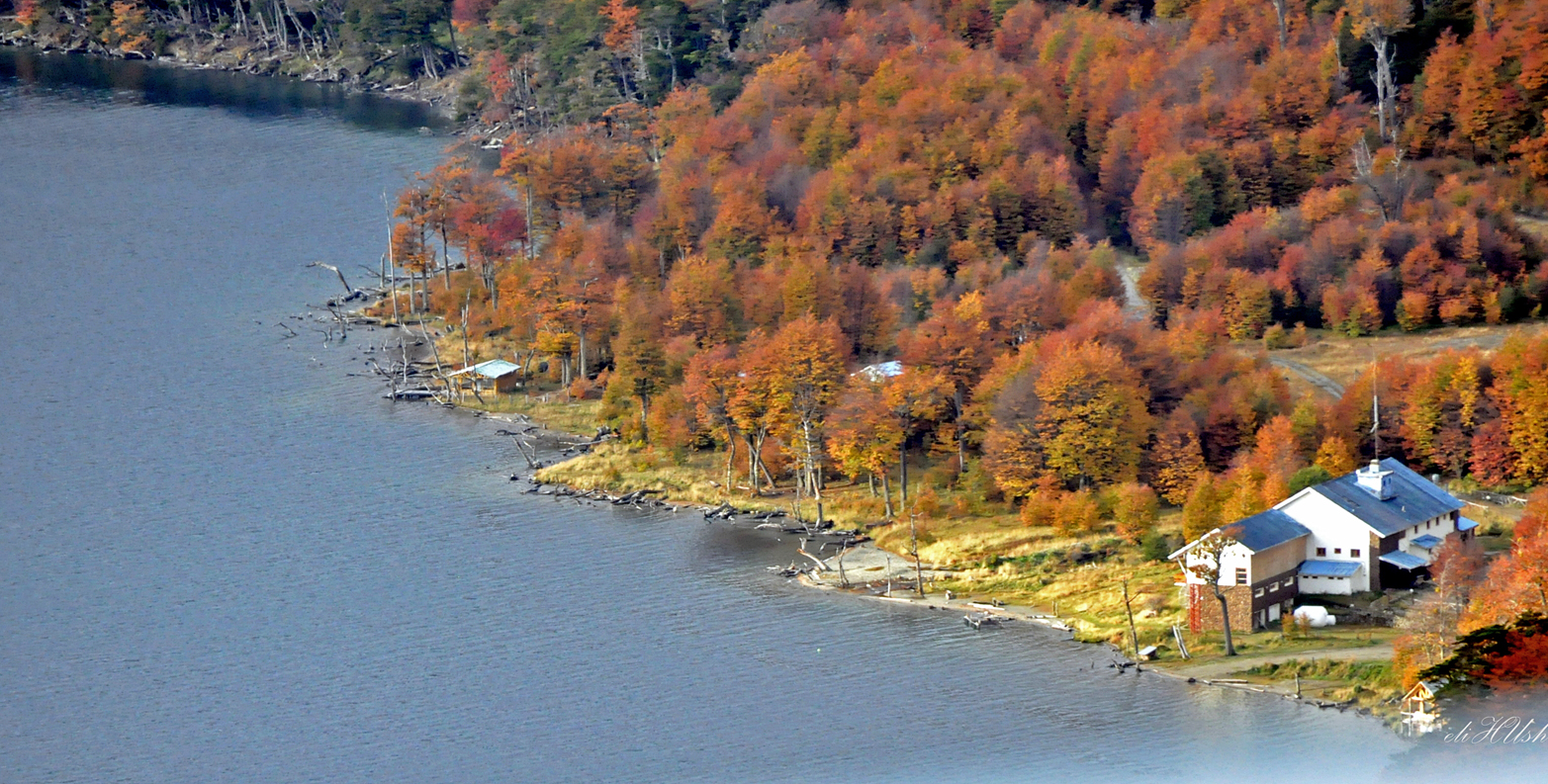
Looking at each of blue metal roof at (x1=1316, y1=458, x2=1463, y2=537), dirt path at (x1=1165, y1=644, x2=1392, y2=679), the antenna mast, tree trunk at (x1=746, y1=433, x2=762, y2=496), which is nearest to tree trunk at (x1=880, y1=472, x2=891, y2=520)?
tree trunk at (x1=746, y1=433, x2=762, y2=496)

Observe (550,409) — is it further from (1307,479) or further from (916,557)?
(1307,479)

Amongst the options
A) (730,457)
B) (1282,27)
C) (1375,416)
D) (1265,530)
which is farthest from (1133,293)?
(1265,530)

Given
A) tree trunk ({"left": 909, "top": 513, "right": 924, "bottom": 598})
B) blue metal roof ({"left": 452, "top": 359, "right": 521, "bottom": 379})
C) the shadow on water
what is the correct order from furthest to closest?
the shadow on water
blue metal roof ({"left": 452, "top": 359, "right": 521, "bottom": 379})
tree trunk ({"left": 909, "top": 513, "right": 924, "bottom": 598})

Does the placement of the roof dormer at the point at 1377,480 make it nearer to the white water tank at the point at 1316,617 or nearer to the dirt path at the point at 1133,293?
the white water tank at the point at 1316,617

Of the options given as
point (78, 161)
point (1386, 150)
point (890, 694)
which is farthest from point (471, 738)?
point (78, 161)

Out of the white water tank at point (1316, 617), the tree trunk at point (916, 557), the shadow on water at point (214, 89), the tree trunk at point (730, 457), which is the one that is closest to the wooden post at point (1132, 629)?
the white water tank at point (1316, 617)

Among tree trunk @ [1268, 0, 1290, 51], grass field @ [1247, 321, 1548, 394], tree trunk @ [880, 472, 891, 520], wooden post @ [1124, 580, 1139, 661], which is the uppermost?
tree trunk @ [1268, 0, 1290, 51]

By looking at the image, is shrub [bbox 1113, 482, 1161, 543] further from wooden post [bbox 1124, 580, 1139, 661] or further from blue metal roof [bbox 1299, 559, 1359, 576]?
blue metal roof [bbox 1299, 559, 1359, 576]
